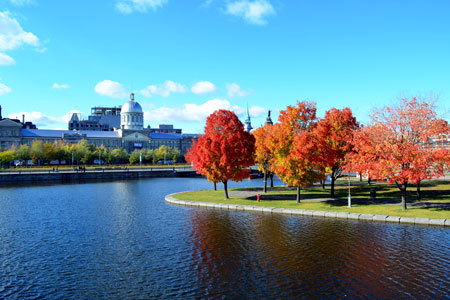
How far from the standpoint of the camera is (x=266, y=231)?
90.8ft

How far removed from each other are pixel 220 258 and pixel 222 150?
69.8 ft

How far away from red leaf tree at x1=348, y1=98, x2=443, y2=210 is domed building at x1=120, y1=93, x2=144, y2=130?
17257cm

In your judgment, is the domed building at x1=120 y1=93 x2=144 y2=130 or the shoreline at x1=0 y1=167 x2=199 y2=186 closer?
the shoreline at x1=0 y1=167 x2=199 y2=186

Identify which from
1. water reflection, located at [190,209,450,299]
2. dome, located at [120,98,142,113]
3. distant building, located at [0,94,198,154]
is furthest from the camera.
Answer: dome, located at [120,98,142,113]

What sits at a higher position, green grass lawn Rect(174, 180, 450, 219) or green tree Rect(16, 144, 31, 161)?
green tree Rect(16, 144, 31, 161)

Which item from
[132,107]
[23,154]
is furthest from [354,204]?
[132,107]

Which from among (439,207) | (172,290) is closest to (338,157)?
Result: (439,207)

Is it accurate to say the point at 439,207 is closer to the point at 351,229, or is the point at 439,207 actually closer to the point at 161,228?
the point at 351,229

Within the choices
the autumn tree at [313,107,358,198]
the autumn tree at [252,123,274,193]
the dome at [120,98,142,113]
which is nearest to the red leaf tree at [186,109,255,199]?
the autumn tree at [252,123,274,193]

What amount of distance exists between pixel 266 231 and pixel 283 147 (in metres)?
14.6

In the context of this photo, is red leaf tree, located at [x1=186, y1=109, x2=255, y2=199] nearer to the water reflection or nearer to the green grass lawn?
the green grass lawn

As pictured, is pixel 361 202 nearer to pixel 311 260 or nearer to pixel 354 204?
pixel 354 204

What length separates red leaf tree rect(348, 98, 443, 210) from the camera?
31094mm

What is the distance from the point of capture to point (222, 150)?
137 ft
